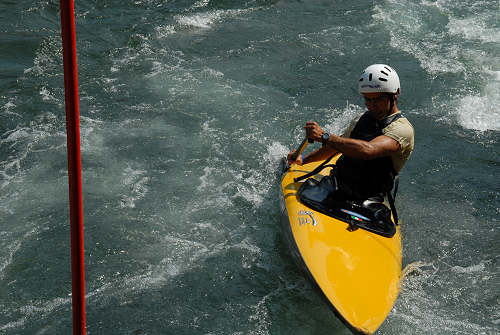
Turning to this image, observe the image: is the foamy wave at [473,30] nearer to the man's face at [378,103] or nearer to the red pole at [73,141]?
the man's face at [378,103]

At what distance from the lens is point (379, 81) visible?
449cm

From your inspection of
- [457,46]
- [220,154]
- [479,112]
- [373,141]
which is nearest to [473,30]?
[457,46]

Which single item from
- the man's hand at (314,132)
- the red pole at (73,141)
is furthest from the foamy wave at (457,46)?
the red pole at (73,141)

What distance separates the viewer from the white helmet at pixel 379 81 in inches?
177

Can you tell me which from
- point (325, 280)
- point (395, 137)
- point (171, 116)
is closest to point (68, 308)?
point (325, 280)

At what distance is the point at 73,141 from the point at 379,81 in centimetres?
318

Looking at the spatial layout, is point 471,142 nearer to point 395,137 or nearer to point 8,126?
point 395,137

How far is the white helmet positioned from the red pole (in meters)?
3.10

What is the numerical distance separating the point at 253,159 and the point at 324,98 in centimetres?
208

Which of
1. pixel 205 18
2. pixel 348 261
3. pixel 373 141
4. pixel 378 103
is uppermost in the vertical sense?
pixel 378 103

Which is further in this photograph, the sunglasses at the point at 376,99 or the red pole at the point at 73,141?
the sunglasses at the point at 376,99

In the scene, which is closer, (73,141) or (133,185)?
(73,141)

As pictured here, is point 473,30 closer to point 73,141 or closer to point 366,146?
point 366,146

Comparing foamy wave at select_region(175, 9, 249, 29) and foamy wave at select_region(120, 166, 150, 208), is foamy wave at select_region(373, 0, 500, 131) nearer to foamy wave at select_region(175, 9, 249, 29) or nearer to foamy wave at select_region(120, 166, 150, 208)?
foamy wave at select_region(175, 9, 249, 29)
